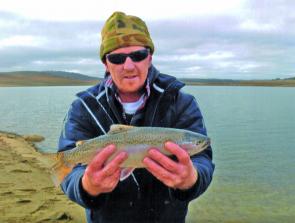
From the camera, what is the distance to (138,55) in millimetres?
4535

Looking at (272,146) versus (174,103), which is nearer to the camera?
(174,103)

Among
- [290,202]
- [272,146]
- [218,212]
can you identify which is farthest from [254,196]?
[272,146]

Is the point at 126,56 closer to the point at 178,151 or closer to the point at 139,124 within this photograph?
the point at 139,124

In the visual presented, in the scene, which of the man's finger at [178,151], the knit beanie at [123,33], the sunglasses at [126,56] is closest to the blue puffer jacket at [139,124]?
the sunglasses at [126,56]

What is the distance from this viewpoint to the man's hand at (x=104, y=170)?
3805 millimetres

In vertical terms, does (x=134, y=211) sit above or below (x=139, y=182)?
below

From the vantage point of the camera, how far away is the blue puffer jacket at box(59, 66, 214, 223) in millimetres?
4449

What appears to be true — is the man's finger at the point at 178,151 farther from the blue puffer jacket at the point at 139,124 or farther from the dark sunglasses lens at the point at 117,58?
the dark sunglasses lens at the point at 117,58

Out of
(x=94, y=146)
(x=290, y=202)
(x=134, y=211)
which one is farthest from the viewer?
(x=290, y=202)

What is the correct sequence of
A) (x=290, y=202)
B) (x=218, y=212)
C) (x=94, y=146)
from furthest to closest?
(x=290, y=202) < (x=218, y=212) < (x=94, y=146)

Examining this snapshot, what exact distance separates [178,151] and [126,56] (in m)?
1.24

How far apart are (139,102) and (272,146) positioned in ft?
88.9

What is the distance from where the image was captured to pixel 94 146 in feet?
13.6

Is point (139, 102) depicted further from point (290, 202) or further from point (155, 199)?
point (290, 202)
